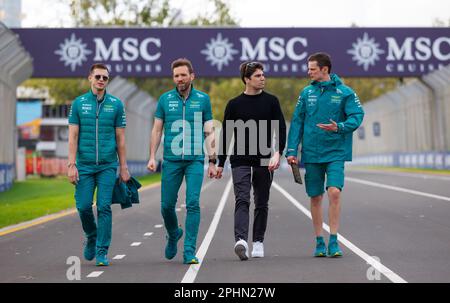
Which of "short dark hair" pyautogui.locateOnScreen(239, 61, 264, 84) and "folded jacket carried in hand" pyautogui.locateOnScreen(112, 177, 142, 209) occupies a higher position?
"short dark hair" pyautogui.locateOnScreen(239, 61, 264, 84)

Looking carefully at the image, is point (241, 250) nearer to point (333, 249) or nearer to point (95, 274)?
point (333, 249)

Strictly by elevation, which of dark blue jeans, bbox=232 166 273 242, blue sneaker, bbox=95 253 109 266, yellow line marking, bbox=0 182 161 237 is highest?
dark blue jeans, bbox=232 166 273 242

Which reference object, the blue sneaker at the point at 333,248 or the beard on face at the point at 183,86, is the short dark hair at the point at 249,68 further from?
the blue sneaker at the point at 333,248

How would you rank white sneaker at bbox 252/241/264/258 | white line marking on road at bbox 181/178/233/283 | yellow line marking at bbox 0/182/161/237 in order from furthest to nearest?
1. yellow line marking at bbox 0/182/161/237
2. white sneaker at bbox 252/241/264/258
3. white line marking on road at bbox 181/178/233/283

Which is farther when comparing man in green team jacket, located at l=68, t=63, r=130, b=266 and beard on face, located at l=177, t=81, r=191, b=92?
beard on face, located at l=177, t=81, r=191, b=92

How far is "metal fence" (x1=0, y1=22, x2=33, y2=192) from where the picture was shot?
25.5 m

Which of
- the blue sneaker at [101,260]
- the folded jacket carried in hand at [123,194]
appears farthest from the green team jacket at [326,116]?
the blue sneaker at [101,260]

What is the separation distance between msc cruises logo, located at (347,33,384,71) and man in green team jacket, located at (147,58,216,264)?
27.9 metres

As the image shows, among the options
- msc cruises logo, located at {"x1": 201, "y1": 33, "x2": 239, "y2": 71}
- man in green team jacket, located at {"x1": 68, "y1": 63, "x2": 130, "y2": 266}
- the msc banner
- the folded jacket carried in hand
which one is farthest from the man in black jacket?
msc cruises logo, located at {"x1": 201, "y1": 33, "x2": 239, "y2": 71}

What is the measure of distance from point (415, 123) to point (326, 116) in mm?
39414

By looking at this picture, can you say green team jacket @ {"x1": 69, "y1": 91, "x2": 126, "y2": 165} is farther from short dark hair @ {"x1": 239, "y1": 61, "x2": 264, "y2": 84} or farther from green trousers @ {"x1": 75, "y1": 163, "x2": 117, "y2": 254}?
short dark hair @ {"x1": 239, "y1": 61, "x2": 264, "y2": 84}
